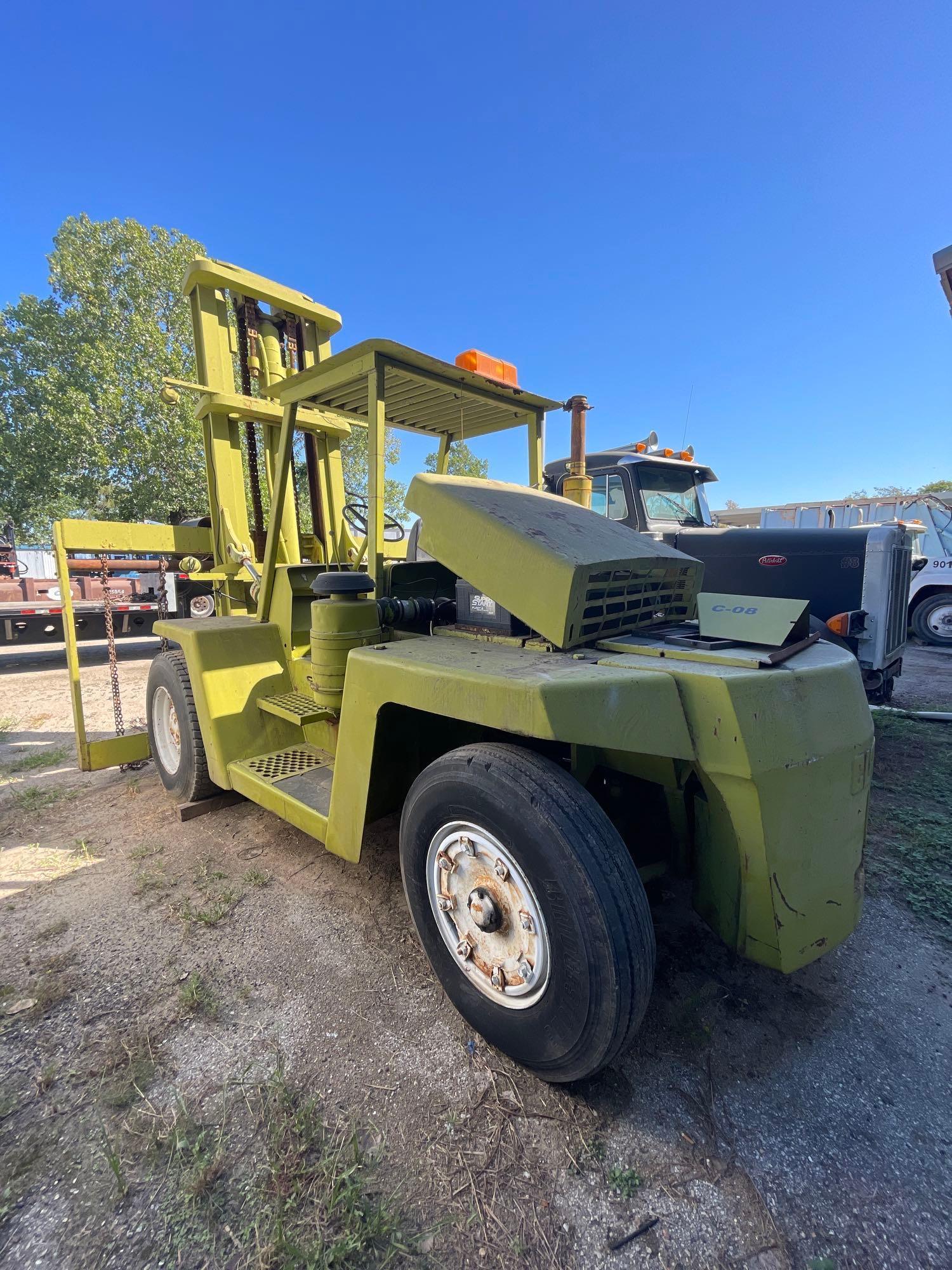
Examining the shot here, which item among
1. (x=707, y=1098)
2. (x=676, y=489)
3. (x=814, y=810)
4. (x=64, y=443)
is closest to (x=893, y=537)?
(x=676, y=489)

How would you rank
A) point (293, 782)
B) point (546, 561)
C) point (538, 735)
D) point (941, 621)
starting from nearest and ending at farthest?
point (538, 735)
point (546, 561)
point (293, 782)
point (941, 621)

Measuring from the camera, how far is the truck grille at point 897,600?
488cm

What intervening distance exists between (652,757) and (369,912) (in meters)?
1.61

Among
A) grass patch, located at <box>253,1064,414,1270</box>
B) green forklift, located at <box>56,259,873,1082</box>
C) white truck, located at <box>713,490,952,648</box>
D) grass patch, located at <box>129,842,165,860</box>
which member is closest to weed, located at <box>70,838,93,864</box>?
grass patch, located at <box>129,842,165,860</box>

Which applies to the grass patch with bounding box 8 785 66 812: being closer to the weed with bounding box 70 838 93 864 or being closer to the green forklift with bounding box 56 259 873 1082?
the weed with bounding box 70 838 93 864

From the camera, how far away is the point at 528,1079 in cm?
180

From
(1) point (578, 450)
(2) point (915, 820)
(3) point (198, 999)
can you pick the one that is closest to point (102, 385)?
(1) point (578, 450)

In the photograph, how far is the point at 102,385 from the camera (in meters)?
18.1

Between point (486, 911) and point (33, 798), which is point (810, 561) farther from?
point (33, 798)

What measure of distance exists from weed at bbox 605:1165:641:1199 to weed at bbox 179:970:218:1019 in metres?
1.44

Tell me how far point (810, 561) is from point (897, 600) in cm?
90

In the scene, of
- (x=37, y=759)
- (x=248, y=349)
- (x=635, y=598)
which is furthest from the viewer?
(x=37, y=759)

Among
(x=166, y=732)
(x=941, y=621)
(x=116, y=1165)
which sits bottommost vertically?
(x=116, y=1165)

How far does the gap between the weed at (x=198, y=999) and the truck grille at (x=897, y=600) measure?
5.49 m
